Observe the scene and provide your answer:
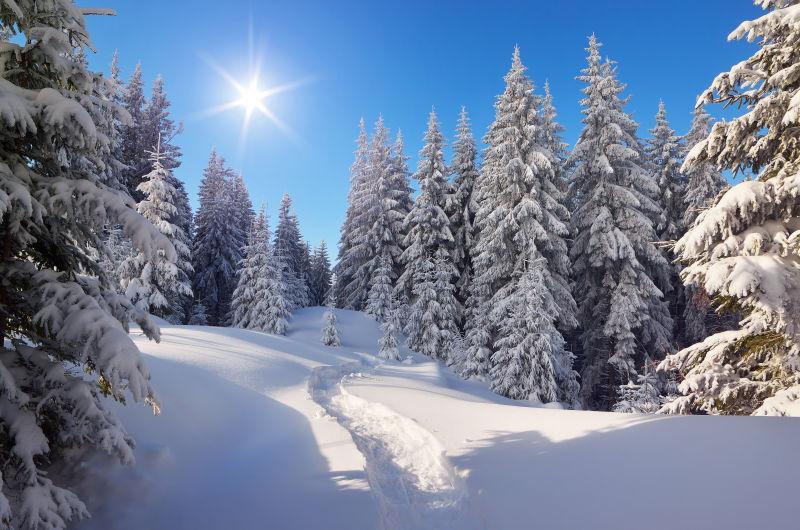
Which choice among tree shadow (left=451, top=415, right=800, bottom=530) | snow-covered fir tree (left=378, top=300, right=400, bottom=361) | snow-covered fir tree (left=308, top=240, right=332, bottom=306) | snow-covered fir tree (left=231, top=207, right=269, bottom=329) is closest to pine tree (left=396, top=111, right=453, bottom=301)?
snow-covered fir tree (left=378, top=300, right=400, bottom=361)

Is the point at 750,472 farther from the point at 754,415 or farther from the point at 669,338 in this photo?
the point at 669,338

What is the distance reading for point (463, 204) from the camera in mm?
27094

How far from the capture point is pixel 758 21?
590 cm

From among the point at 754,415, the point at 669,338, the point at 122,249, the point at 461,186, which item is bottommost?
the point at 754,415

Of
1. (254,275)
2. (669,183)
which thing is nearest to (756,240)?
(669,183)

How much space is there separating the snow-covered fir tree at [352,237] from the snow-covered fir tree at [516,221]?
14.6 m

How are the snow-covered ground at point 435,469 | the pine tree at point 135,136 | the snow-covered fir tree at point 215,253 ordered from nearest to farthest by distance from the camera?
1. the snow-covered ground at point 435,469
2. the pine tree at point 135,136
3. the snow-covered fir tree at point 215,253

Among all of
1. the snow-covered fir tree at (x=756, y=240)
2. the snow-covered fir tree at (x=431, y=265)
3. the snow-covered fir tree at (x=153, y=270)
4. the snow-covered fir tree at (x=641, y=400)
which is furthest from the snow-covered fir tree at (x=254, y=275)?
the snow-covered fir tree at (x=756, y=240)

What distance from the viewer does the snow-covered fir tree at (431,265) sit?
77.4ft

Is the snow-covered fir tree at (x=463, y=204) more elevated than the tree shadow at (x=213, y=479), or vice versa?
the snow-covered fir tree at (x=463, y=204)

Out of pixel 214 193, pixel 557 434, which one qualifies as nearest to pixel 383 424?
pixel 557 434

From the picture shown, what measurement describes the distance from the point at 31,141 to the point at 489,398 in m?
15.2

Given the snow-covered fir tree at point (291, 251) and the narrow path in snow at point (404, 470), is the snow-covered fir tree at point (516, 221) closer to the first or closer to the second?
the narrow path in snow at point (404, 470)

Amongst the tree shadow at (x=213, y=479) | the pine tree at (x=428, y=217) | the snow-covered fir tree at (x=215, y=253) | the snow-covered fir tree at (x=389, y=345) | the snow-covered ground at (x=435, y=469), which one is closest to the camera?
the snow-covered ground at (x=435, y=469)
